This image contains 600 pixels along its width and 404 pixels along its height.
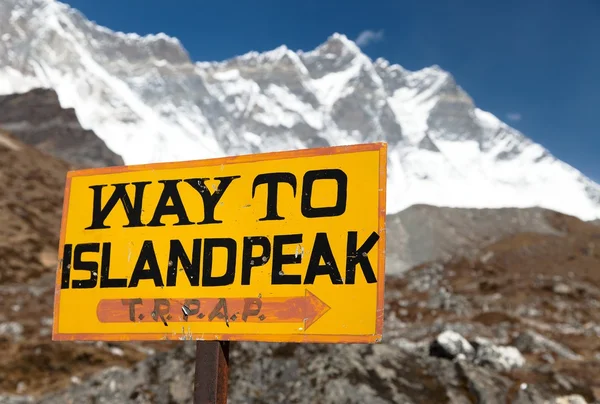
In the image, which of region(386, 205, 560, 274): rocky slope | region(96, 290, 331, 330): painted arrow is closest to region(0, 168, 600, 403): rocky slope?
region(96, 290, 331, 330): painted arrow

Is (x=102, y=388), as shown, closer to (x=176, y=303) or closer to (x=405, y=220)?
(x=176, y=303)

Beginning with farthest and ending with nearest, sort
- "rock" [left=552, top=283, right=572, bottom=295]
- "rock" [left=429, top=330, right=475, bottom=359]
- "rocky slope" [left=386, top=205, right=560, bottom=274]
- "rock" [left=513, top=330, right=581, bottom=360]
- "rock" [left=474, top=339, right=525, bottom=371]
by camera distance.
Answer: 1. "rocky slope" [left=386, top=205, right=560, bottom=274]
2. "rock" [left=552, top=283, right=572, bottom=295]
3. "rock" [left=513, top=330, right=581, bottom=360]
4. "rock" [left=429, top=330, right=475, bottom=359]
5. "rock" [left=474, top=339, right=525, bottom=371]

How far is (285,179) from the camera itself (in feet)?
11.6

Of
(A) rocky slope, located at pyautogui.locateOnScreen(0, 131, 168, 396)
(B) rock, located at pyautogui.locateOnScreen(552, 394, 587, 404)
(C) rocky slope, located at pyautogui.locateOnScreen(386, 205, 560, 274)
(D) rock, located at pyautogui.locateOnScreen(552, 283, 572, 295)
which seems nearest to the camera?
(B) rock, located at pyautogui.locateOnScreen(552, 394, 587, 404)

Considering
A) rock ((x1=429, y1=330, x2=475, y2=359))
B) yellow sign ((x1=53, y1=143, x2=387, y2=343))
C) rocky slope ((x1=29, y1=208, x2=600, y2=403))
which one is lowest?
rocky slope ((x1=29, y1=208, x2=600, y2=403))

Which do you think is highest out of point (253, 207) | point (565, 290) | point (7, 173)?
point (7, 173)

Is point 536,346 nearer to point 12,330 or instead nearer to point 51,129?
point 12,330

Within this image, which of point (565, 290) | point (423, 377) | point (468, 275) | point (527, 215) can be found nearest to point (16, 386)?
point (423, 377)

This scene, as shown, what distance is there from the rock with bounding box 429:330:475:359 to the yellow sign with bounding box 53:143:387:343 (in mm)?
9033

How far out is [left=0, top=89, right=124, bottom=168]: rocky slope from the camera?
108 metres

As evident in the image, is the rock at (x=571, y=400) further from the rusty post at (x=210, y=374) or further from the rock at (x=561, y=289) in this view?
the rock at (x=561, y=289)

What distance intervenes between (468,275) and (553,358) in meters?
36.1

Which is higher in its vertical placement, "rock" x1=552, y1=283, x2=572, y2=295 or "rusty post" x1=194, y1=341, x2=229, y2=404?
"rock" x1=552, y1=283, x2=572, y2=295

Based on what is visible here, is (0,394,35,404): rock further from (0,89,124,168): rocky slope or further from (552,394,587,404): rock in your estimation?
(0,89,124,168): rocky slope
